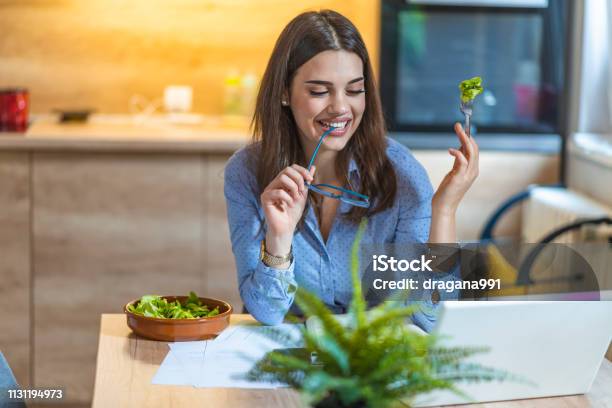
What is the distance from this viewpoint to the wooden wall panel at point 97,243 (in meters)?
3.43

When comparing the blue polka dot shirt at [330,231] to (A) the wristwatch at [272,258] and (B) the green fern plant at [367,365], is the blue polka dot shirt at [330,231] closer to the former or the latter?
(A) the wristwatch at [272,258]

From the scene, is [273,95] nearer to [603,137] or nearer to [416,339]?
[416,339]

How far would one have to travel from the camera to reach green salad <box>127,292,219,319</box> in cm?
179

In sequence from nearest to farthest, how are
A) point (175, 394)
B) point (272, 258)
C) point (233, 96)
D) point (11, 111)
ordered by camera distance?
point (175, 394)
point (272, 258)
point (11, 111)
point (233, 96)

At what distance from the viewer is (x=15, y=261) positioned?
11.3ft

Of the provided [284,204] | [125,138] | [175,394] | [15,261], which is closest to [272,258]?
[284,204]

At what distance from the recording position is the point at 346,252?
211cm

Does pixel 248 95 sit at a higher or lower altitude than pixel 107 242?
higher

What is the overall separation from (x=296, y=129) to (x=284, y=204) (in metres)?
0.33

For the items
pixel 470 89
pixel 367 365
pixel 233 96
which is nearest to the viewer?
pixel 367 365

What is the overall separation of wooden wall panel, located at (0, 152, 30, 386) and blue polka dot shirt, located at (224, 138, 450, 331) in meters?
1.53

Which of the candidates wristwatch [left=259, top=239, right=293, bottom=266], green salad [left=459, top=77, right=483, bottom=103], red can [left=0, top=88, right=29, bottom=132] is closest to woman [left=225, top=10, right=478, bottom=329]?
wristwatch [left=259, top=239, right=293, bottom=266]

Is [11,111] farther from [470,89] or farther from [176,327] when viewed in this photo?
[470,89]

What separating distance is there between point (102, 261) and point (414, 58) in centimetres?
147
